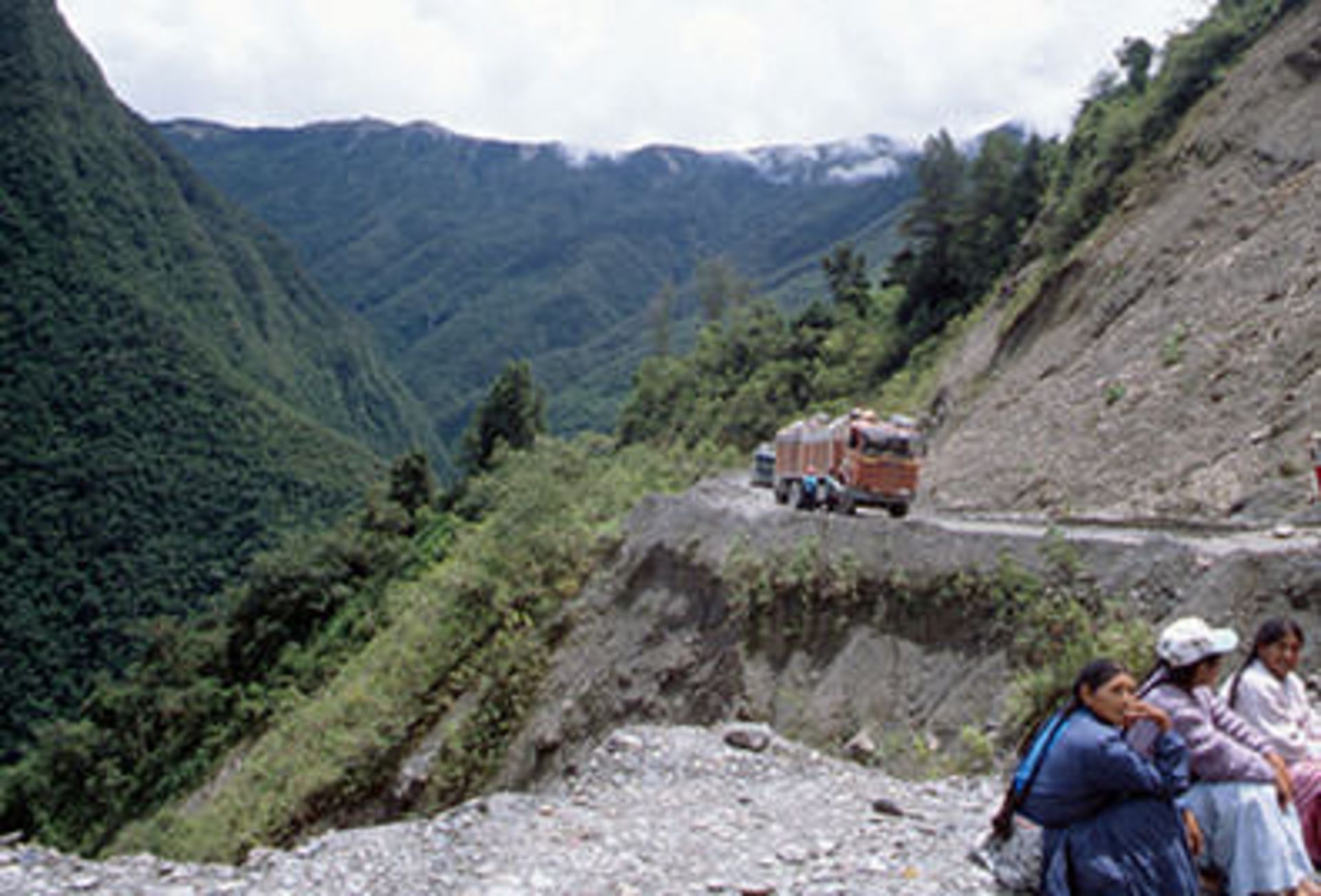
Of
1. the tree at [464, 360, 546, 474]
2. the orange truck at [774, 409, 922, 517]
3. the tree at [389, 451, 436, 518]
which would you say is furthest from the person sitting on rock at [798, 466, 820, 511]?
the tree at [389, 451, 436, 518]

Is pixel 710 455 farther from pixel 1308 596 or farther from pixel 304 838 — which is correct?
pixel 1308 596

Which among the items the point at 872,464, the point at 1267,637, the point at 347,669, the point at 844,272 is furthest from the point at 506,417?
the point at 1267,637

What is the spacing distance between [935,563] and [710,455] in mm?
28845

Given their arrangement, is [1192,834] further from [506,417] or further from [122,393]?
[122,393]

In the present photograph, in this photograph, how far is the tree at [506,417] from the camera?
5566cm

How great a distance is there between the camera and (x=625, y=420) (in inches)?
2518

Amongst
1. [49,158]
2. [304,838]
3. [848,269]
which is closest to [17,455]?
[49,158]

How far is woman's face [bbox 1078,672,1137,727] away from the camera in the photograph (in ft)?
15.1

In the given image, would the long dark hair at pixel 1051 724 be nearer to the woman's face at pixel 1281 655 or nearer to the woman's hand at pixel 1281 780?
the woman's hand at pixel 1281 780

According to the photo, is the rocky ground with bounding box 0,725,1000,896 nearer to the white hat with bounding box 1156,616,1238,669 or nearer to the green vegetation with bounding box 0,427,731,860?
the white hat with bounding box 1156,616,1238,669

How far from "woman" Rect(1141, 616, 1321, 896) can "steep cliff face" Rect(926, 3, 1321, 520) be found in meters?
9.23

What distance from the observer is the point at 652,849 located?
6910mm

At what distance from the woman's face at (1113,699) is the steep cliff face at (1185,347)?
32.5ft

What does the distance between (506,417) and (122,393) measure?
203 feet
